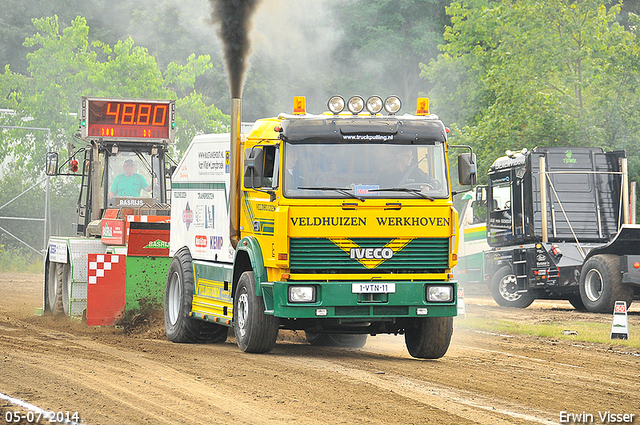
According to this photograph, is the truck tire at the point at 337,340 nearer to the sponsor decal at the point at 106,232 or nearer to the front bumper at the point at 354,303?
the front bumper at the point at 354,303

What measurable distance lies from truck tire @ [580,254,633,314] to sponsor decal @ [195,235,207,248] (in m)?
9.35

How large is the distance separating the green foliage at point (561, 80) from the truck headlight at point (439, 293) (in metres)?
17.0

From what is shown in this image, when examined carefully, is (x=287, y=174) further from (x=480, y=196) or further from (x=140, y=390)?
(x=480, y=196)

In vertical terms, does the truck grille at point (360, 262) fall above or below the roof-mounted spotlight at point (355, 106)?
below

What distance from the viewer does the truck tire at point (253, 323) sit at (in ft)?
38.1

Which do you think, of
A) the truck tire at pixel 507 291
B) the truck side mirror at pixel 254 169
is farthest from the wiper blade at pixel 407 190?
the truck tire at pixel 507 291

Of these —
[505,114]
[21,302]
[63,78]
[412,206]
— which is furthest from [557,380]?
[63,78]

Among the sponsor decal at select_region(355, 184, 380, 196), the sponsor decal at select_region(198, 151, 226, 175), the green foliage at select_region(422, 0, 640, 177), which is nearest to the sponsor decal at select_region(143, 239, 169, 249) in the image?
the sponsor decal at select_region(198, 151, 226, 175)

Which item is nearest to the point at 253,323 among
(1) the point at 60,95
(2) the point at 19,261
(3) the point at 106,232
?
(3) the point at 106,232

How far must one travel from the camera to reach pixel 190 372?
10094mm

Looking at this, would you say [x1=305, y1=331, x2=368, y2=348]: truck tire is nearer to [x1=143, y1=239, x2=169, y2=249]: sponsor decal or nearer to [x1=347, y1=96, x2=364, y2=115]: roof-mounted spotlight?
[x1=143, y1=239, x2=169, y2=249]: sponsor decal

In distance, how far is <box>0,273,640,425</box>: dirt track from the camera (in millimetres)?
7922

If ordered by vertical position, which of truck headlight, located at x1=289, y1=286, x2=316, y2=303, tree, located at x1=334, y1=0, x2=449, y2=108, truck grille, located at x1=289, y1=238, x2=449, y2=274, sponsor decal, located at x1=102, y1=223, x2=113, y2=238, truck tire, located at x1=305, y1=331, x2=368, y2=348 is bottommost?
truck tire, located at x1=305, y1=331, x2=368, y2=348

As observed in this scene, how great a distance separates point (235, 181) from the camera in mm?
12688
